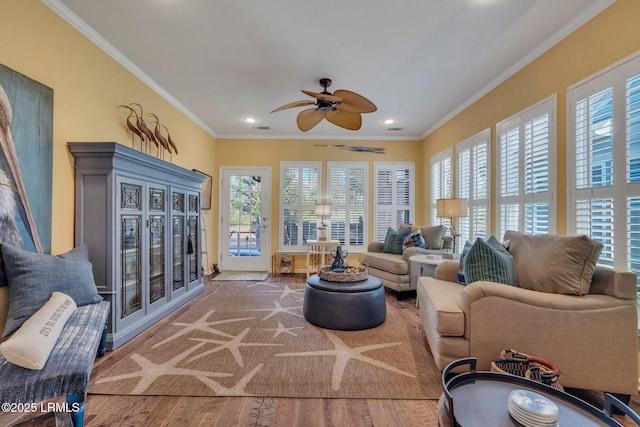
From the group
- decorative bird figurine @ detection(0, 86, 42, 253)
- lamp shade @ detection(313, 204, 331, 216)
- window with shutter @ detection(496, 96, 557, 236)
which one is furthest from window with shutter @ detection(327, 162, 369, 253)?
decorative bird figurine @ detection(0, 86, 42, 253)

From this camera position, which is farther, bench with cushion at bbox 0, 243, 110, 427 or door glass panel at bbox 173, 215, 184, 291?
door glass panel at bbox 173, 215, 184, 291

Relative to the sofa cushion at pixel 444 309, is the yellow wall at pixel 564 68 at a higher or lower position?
higher

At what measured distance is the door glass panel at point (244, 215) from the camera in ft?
17.9

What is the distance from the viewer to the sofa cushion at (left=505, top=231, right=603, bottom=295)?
1.78 metres

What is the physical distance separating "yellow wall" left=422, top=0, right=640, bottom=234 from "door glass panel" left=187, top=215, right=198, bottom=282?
12.2 feet

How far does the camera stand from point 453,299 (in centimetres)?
207

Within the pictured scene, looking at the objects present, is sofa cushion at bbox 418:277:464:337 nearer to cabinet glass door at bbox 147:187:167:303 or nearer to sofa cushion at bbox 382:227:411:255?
sofa cushion at bbox 382:227:411:255

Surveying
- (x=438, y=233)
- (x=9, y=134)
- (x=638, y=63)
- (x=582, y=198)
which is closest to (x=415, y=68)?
(x=638, y=63)

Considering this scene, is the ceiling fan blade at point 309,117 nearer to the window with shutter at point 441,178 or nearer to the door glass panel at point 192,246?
the door glass panel at point 192,246

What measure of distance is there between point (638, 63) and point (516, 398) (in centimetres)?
225

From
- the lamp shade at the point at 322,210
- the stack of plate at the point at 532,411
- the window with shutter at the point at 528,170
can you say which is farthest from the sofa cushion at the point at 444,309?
the lamp shade at the point at 322,210

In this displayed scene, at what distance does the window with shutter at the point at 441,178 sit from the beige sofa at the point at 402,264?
0.39 m

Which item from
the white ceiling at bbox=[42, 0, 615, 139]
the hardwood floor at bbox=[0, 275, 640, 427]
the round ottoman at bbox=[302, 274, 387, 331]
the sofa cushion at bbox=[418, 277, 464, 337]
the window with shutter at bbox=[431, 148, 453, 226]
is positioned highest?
the white ceiling at bbox=[42, 0, 615, 139]

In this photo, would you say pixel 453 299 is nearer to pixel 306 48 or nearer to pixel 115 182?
pixel 306 48
